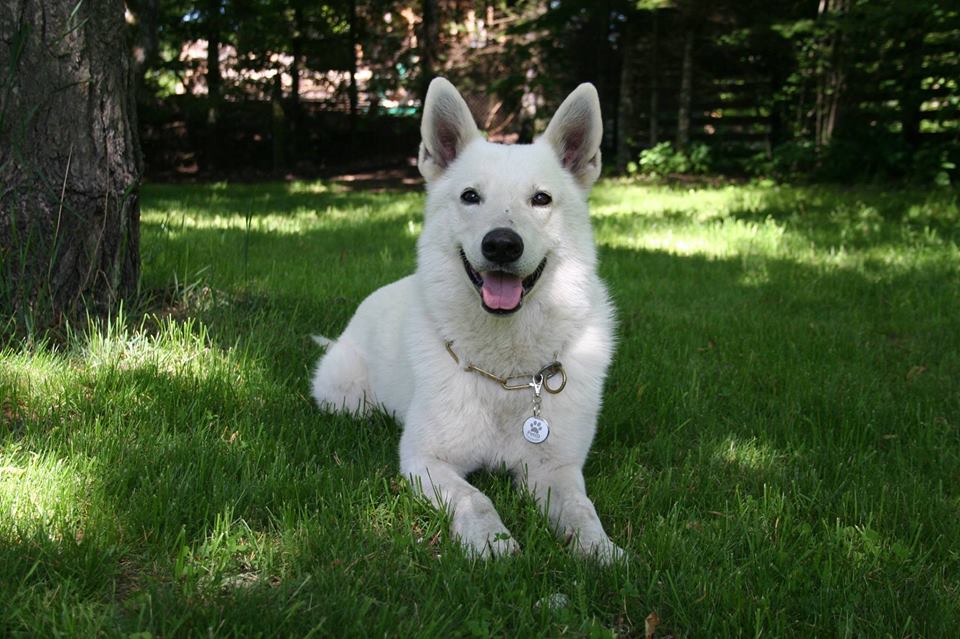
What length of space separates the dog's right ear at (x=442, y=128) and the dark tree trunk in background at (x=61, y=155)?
5.52 feet

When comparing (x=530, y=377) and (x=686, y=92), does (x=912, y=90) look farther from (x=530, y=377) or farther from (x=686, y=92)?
(x=530, y=377)

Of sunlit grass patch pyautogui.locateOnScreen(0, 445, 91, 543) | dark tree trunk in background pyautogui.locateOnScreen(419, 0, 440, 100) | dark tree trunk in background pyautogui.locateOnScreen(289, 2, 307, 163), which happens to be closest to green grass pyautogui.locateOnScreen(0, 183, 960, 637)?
sunlit grass patch pyautogui.locateOnScreen(0, 445, 91, 543)

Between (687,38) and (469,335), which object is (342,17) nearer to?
(687,38)

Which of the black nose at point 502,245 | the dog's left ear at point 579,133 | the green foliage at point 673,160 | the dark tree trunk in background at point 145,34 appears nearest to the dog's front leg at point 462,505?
the black nose at point 502,245

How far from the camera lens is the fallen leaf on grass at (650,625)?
1894 mm

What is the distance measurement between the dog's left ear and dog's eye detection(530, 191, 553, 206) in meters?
0.34

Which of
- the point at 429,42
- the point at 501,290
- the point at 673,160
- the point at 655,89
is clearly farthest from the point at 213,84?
the point at 501,290

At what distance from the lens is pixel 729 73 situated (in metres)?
14.7

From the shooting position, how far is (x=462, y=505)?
241 cm

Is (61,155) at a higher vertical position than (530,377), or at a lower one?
higher

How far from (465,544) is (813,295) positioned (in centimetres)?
412

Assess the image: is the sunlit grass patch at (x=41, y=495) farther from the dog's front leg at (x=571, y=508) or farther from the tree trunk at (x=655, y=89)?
the tree trunk at (x=655, y=89)

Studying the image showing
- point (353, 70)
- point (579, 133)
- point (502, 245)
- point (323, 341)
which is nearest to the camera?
point (502, 245)

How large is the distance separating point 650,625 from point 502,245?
1.28m
